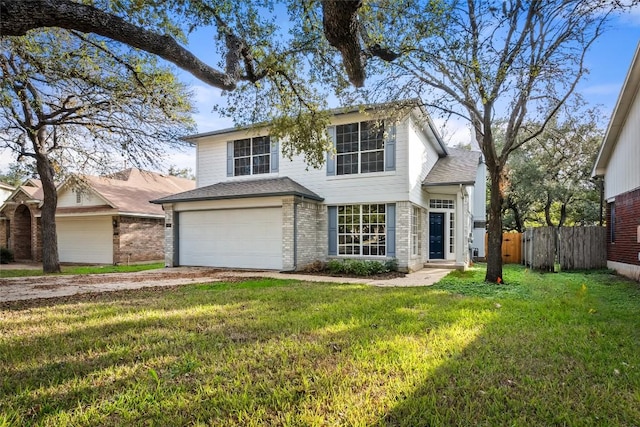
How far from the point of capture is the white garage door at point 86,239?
18297 mm

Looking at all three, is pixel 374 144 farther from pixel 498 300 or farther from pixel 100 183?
pixel 100 183

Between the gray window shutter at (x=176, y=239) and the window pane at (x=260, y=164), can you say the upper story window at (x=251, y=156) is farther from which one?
the gray window shutter at (x=176, y=239)

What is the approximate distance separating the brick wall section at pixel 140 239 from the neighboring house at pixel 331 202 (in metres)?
3.57

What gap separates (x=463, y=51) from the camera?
811 cm

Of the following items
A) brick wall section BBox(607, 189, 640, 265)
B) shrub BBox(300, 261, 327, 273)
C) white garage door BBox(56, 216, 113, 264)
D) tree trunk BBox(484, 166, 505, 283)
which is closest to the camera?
tree trunk BBox(484, 166, 505, 283)

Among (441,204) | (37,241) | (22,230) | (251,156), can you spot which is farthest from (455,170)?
(22,230)

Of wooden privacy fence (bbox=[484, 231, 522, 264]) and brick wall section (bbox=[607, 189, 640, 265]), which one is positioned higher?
brick wall section (bbox=[607, 189, 640, 265])

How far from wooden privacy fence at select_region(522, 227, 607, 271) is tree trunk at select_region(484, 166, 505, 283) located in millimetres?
4556

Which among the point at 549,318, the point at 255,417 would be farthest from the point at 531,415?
the point at 549,318

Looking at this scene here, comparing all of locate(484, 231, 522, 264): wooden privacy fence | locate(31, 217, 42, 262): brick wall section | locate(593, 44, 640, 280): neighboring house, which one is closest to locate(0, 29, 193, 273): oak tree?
locate(31, 217, 42, 262): brick wall section

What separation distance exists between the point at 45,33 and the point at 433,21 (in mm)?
9153

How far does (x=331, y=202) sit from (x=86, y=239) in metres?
13.7

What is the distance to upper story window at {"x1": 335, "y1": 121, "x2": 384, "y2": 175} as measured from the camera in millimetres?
13266

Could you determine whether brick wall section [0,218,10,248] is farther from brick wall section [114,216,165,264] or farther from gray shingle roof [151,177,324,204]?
gray shingle roof [151,177,324,204]
